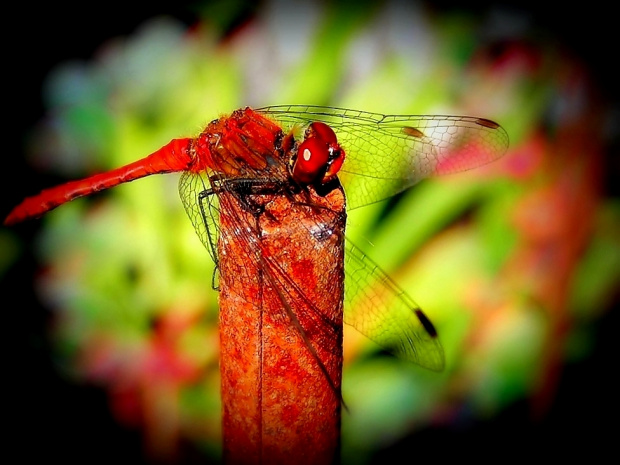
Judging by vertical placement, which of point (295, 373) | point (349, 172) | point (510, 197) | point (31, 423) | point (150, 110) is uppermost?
point (150, 110)

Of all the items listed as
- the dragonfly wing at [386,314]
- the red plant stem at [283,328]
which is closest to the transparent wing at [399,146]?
the dragonfly wing at [386,314]

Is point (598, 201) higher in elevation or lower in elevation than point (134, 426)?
higher

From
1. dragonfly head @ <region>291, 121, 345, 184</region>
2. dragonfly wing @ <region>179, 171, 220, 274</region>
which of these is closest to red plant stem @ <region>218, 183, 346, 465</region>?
dragonfly head @ <region>291, 121, 345, 184</region>

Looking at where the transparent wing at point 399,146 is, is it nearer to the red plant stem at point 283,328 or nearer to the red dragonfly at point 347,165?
the red dragonfly at point 347,165

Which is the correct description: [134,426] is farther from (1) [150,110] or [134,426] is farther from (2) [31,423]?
(1) [150,110]

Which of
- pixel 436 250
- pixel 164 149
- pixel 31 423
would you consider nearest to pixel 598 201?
pixel 436 250

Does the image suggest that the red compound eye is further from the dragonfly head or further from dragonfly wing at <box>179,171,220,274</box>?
dragonfly wing at <box>179,171,220,274</box>

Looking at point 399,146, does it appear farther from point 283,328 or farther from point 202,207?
point 283,328
